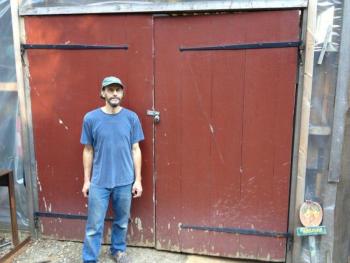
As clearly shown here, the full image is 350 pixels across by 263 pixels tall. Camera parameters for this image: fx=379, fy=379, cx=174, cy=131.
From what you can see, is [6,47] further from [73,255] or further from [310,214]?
[310,214]

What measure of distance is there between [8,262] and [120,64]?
75.6 inches

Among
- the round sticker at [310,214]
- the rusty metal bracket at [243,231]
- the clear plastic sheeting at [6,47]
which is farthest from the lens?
the clear plastic sheeting at [6,47]

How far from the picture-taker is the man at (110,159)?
2.84 meters

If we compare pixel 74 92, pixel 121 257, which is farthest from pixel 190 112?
pixel 121 257

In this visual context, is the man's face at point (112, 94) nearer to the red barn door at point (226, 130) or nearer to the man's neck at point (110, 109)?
the man's neck at point (110, 109)

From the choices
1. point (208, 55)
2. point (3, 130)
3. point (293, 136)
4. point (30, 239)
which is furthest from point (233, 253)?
point (3, 130)

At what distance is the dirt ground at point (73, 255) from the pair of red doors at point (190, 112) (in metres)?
0.07

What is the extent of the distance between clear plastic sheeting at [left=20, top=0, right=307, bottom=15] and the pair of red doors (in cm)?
6

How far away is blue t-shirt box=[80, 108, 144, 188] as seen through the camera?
9.32 ft

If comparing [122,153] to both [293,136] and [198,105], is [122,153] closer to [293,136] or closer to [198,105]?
[198,105]

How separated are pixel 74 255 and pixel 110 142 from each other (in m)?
1.17

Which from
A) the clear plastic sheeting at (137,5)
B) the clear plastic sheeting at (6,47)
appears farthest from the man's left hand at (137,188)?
the clear plastic sheeting at (6,47)

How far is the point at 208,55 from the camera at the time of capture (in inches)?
116

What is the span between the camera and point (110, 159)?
2.88 m
